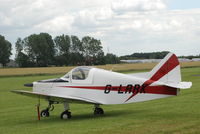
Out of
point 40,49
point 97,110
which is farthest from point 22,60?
point 97,110

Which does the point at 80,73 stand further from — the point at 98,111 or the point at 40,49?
the point at 40,49

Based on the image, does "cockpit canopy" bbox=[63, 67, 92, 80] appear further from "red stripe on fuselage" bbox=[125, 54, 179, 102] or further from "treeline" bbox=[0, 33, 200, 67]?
"treeline" bbox=[0, 33, 200, 67]

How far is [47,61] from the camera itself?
117 meters

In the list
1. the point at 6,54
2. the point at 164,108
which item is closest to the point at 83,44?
the point at 6,54

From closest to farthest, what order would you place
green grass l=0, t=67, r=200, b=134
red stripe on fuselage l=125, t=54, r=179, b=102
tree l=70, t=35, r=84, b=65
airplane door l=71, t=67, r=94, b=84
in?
1. green grass l=0, t=67, r=200, b=134
2. red stripe on fuselage l=125, t=54, r=179, b=102
3. airplane door l=71, t=67, r=94, b=84
4. tree l=70, t=35, r=84, b=65

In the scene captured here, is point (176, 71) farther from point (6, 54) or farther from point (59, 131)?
point (6, 54)

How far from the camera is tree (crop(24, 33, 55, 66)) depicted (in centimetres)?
11638

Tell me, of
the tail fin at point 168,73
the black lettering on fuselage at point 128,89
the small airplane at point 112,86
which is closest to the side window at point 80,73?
the small airplane at point 112,86

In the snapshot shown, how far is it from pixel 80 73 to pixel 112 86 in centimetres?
132

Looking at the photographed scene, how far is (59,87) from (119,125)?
3.60 meters

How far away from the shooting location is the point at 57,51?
11906 centimetres

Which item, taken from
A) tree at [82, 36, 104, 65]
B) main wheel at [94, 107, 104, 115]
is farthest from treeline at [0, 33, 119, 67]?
main wheel at [94, 107, 104, 115]

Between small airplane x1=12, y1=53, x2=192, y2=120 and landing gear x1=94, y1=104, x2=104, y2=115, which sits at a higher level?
small airplane x1=12, y1=53, x2=192, y2=120

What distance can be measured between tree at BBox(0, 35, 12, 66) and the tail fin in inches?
4440
